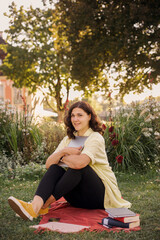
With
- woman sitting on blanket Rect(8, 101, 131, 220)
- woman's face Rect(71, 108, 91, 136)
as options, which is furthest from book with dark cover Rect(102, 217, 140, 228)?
woman's face Rect(71, 108, 91, 136)

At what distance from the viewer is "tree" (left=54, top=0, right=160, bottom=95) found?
45.1 feet

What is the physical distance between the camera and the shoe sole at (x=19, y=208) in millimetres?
2898

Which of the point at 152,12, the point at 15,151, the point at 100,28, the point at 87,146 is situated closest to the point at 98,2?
the point at 100,28

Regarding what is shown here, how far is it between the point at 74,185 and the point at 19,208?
1.86 ft

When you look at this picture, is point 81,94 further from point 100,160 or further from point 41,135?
point 100,160

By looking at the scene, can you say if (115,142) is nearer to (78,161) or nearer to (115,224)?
(78,161)

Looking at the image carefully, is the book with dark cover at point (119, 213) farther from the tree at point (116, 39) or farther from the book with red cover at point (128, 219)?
the tree at point (116, 39)

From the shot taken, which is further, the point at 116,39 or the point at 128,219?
the point at 116,39

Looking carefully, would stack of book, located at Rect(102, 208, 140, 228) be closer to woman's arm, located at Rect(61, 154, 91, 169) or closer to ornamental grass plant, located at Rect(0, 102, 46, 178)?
woman's arm, located at Rect(61, 154, 91, 169)

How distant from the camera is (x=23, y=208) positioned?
2959mm

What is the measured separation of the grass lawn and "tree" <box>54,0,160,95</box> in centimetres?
837

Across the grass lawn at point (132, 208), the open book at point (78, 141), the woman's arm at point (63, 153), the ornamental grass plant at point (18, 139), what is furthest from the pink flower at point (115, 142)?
the woman's arm at point (63, 153)

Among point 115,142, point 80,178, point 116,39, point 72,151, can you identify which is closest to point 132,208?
point 80,178

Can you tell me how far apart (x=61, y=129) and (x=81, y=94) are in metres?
13.7
